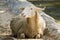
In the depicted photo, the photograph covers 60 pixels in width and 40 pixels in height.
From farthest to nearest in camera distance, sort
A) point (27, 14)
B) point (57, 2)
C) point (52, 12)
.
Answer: point (57, 2)
point (52, 12)
point (27, 14)

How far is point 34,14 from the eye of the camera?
4.12 meters

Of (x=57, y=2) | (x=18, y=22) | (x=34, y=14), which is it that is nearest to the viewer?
(x=34, y=14)

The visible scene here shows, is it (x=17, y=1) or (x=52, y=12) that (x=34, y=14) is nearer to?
(x=17, y=1)

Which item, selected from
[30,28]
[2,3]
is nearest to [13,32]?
[30,28]

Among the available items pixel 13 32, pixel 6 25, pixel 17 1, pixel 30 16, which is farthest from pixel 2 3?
pixel 30 16

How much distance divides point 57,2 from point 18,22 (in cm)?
688

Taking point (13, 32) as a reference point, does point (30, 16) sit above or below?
above

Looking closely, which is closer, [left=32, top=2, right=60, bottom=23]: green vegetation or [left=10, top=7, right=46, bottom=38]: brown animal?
[left=10, top=7, right=46, bottom=38]: brown animal

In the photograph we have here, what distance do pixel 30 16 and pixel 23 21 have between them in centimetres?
42

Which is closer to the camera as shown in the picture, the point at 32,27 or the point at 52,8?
the point at 32,27

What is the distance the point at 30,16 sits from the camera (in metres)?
3.97

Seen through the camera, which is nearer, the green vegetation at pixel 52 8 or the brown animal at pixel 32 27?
the brown animal at pixel 32 27

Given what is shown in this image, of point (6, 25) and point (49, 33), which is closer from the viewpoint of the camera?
point (49, 33)

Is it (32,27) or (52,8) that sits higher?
(52,8)
